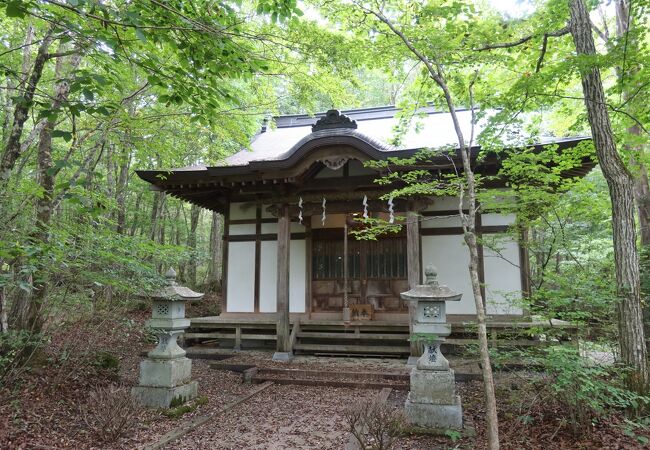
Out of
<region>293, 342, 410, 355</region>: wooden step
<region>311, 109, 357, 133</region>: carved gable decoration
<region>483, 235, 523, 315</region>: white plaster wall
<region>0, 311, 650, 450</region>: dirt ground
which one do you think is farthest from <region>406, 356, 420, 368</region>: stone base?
<region>311, 109, 357, 133</region>: carved gable decoration

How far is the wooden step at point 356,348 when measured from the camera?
7.85 meters

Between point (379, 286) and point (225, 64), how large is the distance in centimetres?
685

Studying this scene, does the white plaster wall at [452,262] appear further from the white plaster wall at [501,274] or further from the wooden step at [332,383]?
the wooden step at [332,383]

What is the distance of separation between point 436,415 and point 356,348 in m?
3.65

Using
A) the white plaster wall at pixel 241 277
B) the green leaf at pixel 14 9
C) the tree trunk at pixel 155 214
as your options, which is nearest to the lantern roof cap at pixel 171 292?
the green leaf at pixel 14 9

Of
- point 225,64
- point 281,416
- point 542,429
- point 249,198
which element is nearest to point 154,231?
point 249,198

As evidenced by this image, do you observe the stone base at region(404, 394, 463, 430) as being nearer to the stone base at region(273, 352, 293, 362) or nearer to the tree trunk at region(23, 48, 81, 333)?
the stone base at region(273, 352, 293, 362)

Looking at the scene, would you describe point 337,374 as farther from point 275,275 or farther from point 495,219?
point 495,219

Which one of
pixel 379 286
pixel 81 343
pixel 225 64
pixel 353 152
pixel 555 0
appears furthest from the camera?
pixel 379 286

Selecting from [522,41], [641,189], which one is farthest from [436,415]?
[641,189]

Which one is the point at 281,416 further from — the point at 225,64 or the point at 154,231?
the point at 154,231

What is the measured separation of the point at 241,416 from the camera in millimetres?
5094

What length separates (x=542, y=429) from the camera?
414 centimetres

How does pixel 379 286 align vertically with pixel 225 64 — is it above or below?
below
